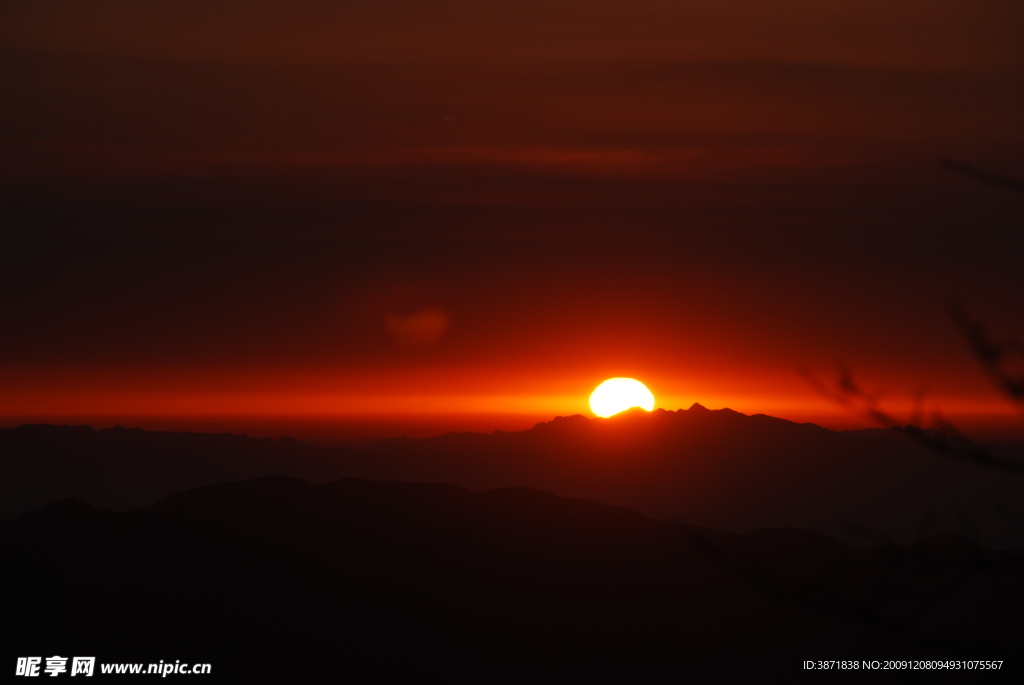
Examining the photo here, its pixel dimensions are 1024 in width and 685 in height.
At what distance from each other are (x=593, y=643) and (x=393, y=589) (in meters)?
18.8

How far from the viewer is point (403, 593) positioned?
88.2 meters

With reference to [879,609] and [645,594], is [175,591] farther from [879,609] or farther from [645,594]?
[879,609]

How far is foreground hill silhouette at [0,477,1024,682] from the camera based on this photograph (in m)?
78.8

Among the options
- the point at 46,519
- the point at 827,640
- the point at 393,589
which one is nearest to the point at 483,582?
the point at 393,589

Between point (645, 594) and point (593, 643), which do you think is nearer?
point (593, 643)

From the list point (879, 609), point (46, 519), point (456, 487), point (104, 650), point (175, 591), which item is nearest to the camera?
point (879, 609)

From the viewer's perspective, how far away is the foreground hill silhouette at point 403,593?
78.8 m

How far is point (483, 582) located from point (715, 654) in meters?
21.6

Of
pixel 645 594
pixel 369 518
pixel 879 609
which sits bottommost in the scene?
pixel 879 609

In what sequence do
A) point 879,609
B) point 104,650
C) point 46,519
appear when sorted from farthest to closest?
point 46,519 → point 104,650 → point 879,609

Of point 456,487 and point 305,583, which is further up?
point 456,487

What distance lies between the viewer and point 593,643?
8181cm

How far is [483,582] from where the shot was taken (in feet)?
296

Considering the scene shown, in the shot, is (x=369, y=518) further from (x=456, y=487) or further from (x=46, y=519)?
(x=46, y=519)
